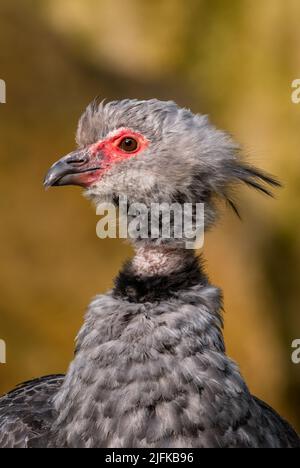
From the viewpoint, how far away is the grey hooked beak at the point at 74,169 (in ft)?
9.73

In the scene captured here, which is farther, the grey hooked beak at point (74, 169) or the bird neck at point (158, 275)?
the grey hooked beak at point (74, 169)

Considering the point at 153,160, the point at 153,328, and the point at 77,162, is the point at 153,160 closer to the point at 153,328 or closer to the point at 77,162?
the point at 77,162

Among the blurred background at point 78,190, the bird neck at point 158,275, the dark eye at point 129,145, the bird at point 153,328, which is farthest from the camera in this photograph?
the blurred background at point 78,190

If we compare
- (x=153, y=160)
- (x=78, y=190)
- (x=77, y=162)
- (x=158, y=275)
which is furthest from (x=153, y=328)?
(x=78, y=190)

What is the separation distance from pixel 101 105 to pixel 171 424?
1158 mm

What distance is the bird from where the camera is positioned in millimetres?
2627

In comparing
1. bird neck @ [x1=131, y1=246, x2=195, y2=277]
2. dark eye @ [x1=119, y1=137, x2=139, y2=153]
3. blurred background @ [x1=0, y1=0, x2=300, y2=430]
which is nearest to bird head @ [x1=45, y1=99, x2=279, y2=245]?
dark eye @ [x1=119, y1=137, x2=139, y2=153]

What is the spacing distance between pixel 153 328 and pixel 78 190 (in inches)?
123

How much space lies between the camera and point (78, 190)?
224 inches

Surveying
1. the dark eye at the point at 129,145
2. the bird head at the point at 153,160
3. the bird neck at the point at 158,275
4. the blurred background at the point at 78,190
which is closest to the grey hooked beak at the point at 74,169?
the bird head at the point at 153,160

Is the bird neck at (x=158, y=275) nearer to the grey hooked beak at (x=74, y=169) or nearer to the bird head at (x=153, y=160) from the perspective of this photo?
the bird head at (x=153, y=160)

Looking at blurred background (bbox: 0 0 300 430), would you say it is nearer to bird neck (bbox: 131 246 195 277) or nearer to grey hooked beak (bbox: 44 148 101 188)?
grey hooked beak (bbox: 44 148 101 188)
